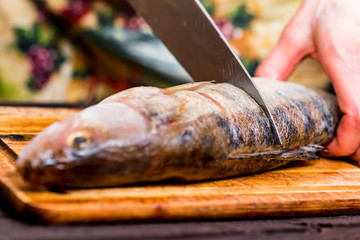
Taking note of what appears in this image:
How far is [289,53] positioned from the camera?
210 centimetres

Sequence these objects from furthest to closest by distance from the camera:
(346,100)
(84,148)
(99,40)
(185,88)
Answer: (99,40)
(346,100)
(185,88)
(84,148)

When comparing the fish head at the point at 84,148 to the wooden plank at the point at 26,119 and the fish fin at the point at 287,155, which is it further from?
the wooden plank at the point at 26,119

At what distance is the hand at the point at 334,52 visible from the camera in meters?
1.72

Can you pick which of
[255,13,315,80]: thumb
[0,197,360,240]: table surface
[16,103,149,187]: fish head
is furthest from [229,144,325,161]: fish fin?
[255,13,315,80]: thumb

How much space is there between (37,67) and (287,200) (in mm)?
1826

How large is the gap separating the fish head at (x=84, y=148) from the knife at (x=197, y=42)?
47 cm

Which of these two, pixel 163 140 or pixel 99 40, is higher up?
pixel 163 140

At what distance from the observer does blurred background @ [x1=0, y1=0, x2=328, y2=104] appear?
2.49 m

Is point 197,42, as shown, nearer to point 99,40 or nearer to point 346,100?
point 346,100

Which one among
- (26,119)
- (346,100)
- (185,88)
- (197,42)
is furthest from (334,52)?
(26,119)

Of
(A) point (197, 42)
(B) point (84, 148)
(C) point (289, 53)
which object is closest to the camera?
(B) point (84, 148)

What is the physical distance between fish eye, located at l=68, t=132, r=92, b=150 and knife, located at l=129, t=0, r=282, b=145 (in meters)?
0.58

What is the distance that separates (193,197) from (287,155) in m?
0.42

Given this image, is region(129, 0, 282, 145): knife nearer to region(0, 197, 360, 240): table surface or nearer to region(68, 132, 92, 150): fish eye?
region(0, 197, 360, 240): table surface
